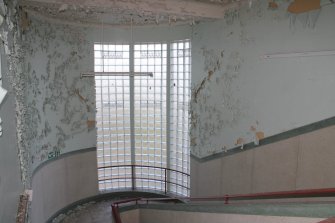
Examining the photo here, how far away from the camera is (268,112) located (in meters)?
5.33

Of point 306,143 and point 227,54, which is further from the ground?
point 227,54

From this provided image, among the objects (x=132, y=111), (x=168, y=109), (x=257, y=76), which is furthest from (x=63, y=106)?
(x=257, y=76)

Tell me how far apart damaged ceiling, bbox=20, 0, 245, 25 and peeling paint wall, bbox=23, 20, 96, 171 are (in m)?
0.45

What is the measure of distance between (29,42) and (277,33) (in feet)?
15.6

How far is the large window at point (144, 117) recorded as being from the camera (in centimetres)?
803

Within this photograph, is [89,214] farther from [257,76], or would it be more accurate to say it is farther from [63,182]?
[257,76]

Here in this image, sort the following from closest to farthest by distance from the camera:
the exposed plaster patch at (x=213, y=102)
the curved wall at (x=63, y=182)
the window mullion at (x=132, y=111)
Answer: the exposed plaster patch at (x=213, y=102) → the curved wall at (x=63, y=182) → the window mullion at (x=132, y=111)

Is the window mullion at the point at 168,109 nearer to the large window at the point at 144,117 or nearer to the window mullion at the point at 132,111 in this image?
the large window at the point at 144,117

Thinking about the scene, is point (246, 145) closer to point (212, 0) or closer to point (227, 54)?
point (227, 54)

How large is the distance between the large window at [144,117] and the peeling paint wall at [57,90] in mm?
382

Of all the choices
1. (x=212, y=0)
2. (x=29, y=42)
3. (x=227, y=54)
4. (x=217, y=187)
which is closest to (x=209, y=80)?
(x=227, y=54)

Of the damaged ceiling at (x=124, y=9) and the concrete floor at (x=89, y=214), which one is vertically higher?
the damaged ceiling at (x=124, y=9)

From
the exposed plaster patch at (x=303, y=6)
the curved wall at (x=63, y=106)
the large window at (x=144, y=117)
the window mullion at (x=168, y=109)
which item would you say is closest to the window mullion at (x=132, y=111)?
the large window at (x=144, y=117)

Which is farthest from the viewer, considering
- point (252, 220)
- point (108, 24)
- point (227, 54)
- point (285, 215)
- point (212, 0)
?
point (108, 24)
